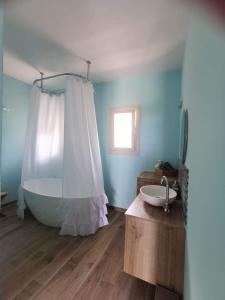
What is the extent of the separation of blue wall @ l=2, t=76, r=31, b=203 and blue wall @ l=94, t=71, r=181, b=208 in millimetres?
1579

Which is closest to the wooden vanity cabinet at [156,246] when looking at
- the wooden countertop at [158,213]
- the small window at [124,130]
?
the wooden countertop at [158,213]

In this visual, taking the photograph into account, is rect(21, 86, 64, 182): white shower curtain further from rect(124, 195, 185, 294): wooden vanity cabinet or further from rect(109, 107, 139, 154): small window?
rect(124, 195, 185, 294): wooden vanity cabinet

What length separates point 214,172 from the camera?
54 cm

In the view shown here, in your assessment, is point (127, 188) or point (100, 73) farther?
point (127, 188)

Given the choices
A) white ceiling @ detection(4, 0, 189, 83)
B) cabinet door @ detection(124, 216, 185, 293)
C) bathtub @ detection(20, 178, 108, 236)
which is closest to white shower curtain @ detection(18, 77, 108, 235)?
bathtub @ detection(20, 178, 108, 236)

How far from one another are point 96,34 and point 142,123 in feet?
5.02

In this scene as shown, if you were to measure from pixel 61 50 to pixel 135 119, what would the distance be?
1553mm

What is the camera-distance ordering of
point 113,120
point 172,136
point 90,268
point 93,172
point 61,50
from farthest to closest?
point 113,120
point 172,136
point 93,172
point 61,50
point 90,268


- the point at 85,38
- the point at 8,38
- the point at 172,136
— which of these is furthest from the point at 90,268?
the point at 8,38

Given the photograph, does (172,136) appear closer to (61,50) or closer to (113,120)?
(113,120)

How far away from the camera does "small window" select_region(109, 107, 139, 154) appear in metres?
2.83

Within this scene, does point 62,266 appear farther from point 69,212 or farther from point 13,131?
point 13,131

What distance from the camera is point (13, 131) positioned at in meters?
3.09

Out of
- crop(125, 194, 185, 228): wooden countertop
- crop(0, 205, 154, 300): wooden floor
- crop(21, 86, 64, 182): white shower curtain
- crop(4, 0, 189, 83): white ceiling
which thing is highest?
crop(4, 0, 189, 83): white ceiling
